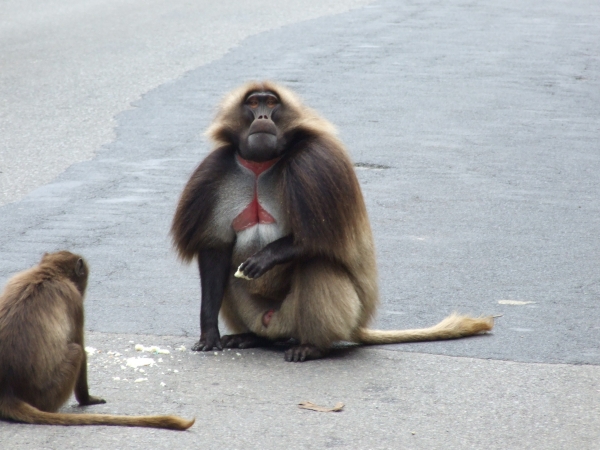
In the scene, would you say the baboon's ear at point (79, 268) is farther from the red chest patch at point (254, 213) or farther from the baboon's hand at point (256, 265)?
the red chest patch at point (254, 213)

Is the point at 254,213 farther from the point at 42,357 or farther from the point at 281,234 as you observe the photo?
the point at 42,357

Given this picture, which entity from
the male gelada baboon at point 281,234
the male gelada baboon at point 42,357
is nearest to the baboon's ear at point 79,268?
the male gelada baboon at point 42,357

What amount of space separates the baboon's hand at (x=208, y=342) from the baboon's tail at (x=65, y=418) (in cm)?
118

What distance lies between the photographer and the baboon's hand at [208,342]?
5.29 metres

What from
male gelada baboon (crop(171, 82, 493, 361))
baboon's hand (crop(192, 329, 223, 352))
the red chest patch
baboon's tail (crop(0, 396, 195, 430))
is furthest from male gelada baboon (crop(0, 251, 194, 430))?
the red chest patch

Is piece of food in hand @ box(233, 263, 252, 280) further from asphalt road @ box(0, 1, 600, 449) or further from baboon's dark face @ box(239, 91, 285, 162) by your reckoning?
baboon's dark face @ box(239, 91, 285, 162)

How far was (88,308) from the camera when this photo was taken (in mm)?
5840

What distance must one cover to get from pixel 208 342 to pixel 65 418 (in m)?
1.29

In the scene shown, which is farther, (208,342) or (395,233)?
(395,233)

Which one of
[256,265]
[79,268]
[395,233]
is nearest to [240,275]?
[256,265]

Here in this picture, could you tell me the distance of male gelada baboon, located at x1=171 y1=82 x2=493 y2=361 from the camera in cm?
521

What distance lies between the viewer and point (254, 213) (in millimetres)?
5406

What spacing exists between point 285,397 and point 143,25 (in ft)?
37.8

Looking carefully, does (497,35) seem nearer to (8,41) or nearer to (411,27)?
(411,27)
